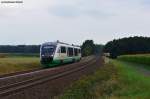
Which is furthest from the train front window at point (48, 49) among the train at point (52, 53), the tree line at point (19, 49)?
the tree line at point (19, 49)

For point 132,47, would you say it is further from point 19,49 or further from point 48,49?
point 48,49

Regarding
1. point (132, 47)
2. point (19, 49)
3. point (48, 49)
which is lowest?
point (48, 49)

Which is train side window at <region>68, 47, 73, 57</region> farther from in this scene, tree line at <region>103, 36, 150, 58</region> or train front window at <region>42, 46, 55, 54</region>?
tree line at <region>103, 36, 150, 58</region>

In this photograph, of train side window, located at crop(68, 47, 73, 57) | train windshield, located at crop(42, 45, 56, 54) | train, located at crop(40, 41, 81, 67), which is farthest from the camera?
train side window, located at crop(68, 47, 73, 57)

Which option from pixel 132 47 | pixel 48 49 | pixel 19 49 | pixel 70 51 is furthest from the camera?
pixel 132 47

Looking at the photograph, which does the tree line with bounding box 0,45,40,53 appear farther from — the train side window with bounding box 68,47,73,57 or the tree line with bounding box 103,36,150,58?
the train side window with bounding box 68,47,73,57

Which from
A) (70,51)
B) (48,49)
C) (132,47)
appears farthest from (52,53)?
(132,47)

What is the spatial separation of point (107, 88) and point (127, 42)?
5846 inches

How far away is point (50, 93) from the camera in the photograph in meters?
22.7

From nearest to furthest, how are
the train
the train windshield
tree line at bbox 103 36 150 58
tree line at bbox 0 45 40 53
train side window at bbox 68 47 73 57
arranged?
the train
the train windshield
train side window at bbox 68 47 73 57
tree line at bbox 0 45 40 53
tree line at bbox 103 36 150 58

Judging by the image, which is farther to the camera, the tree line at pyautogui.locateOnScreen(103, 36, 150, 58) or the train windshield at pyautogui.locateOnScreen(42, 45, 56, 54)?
the tree line at pyautogui.locateOnScreen(103, 36, 150, 58)

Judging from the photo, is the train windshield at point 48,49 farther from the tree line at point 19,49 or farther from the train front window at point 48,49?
the tree line at point 19,49

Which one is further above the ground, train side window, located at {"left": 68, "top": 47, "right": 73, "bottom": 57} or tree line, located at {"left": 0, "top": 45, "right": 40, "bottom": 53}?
tree line, located at {"left": 0, "top": 45, "right": 40, "bottom": 53}

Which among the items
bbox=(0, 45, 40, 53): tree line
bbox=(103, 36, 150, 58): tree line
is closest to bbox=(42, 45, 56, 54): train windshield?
bbox=(0, 45, 40, 53): tree line
